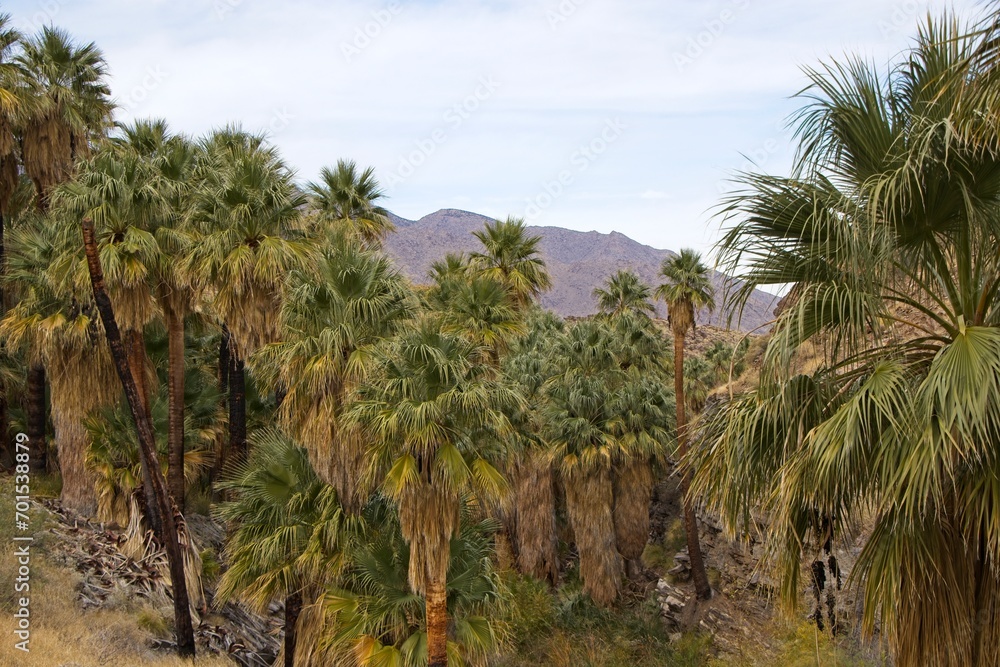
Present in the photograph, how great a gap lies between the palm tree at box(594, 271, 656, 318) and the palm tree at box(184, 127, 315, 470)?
77.0 feet

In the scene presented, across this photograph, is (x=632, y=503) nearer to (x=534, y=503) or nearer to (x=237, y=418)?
(x=534, y=503)

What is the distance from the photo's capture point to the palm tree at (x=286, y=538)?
13227mm

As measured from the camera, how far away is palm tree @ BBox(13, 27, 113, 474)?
71.8 ft

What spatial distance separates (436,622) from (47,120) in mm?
19639

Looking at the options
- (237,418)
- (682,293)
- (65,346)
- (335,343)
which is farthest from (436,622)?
(682,293)

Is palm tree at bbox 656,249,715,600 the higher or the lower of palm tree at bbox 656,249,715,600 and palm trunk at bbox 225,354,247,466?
the higher

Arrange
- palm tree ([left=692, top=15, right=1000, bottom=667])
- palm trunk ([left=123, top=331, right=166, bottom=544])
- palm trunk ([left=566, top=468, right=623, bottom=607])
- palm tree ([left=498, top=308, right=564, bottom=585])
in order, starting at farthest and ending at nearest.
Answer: palm tree ([left=498, top=308, right=564, bottom=585])
palm trunk ([left=566, top=468, right=623, bottom=607])
palm trunk ([left=123, top=331, right=166, bottom=544])
palm tree ([left=692, top=15, right=1000, bottom=667])

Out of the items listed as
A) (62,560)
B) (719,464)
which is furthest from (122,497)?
(719,464)

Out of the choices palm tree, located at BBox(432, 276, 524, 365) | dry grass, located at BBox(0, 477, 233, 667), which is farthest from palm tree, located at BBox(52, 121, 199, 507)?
palm tree, located at BBox(432, 276, 524, 365)

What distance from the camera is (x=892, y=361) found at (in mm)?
5207

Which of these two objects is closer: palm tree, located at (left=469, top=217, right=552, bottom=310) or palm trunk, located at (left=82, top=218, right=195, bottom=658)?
palm trunk, located at (left=82, top=218, right=195, bottom=658)

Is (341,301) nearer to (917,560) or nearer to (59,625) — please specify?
(59,625)

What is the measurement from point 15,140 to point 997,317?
2532cm

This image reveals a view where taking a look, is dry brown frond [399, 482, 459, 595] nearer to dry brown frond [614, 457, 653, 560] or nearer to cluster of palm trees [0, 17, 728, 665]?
cluster of palm trees [0, 17, 728, 665]
